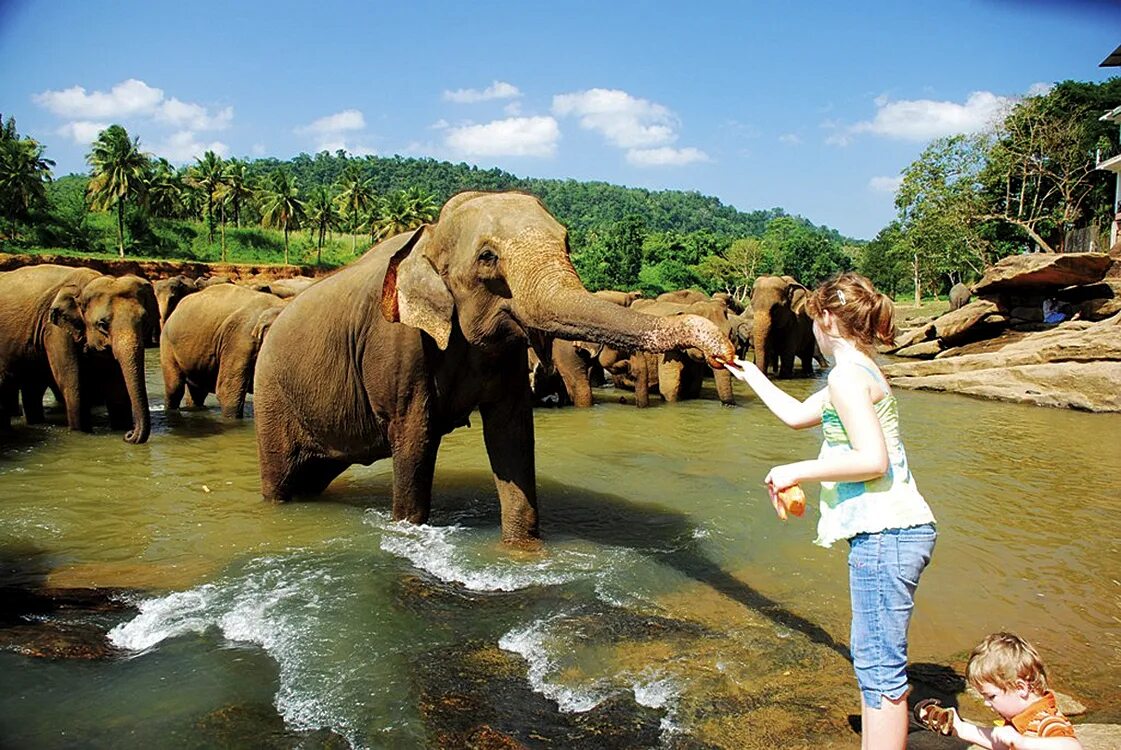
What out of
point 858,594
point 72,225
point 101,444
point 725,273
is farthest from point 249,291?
point 725,273

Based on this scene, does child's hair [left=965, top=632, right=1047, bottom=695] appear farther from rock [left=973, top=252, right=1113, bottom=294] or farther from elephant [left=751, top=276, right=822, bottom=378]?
rock [left=973, top=252, right=1113, bottom=294]

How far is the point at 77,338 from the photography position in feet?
34.3

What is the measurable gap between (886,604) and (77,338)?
10.3 metres

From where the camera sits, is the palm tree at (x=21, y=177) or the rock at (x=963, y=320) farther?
the palm tree at (x=21, y=177)

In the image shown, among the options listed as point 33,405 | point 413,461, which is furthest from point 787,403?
point 33,405

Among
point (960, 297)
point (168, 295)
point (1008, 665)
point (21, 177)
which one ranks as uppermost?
point (21, 177)

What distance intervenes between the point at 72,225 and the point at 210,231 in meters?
10.5

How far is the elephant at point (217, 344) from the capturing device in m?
12.4

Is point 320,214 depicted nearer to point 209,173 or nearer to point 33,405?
point 209,173

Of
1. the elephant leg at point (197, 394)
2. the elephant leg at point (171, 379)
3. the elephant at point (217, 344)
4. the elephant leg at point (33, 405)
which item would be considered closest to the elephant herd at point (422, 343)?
the elephant leg at point (33, 405)

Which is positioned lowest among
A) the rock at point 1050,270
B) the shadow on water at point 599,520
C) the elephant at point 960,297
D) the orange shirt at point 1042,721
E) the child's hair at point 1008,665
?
the shadow on water at point 599,520

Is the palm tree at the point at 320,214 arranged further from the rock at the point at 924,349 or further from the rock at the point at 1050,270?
the rock at the point at 1050,270

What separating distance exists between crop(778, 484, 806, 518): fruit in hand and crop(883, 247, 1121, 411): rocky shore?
14.6 meters

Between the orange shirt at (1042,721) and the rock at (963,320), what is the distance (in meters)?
23.5
